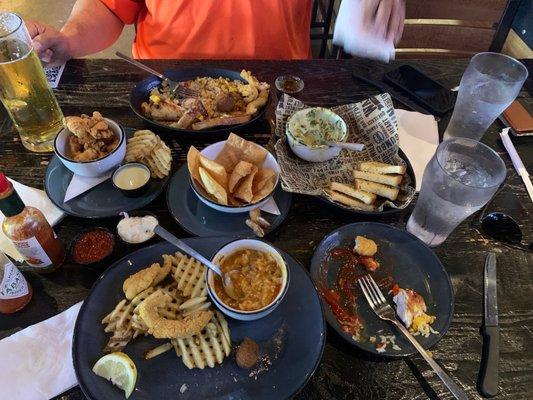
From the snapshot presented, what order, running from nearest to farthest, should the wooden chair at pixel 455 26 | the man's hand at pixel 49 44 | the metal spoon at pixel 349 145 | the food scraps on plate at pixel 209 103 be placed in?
the metal spoon at pixel 349 145 < the food scraps on plate at pixel 209 103 < the man's hand at pixel 49 44 < the wooden chair at pixel 455 26

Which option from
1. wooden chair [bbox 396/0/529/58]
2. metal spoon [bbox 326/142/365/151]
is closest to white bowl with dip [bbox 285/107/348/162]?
metal spoon [bbox 326/142/365/151]

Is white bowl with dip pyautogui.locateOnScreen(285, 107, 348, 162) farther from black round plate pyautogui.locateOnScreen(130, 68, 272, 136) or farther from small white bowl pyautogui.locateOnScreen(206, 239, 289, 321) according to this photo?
small white bowl pyautogui.locateOnScreen(206, 239, 289, 321)

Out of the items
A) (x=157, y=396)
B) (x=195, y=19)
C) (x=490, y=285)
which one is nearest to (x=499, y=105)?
(x=490, y=285)

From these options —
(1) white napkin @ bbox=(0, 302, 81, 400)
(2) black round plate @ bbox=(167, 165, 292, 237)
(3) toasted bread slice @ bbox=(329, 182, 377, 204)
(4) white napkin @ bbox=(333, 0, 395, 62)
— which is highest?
(4) white napkin @ bbox=(333, 0, 395, 62)

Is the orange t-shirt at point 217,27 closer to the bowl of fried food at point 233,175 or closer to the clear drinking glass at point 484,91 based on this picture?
the bowl of fried food at point 233,175

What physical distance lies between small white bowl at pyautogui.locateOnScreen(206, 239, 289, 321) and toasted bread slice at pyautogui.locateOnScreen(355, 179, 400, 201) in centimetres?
53

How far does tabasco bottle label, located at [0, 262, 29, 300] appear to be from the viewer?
1.23 meters

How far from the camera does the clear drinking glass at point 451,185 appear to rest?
1433mm

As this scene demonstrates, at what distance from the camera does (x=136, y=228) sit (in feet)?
4.89

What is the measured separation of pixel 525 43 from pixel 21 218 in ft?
13.9

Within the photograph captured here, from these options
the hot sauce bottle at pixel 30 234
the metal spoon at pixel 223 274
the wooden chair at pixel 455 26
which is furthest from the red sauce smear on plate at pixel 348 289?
the wooden chair at pixel 455 26

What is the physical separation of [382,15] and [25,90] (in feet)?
4.61

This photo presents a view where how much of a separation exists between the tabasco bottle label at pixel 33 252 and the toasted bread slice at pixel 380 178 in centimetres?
116

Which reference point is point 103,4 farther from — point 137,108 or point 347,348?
point 347,348
